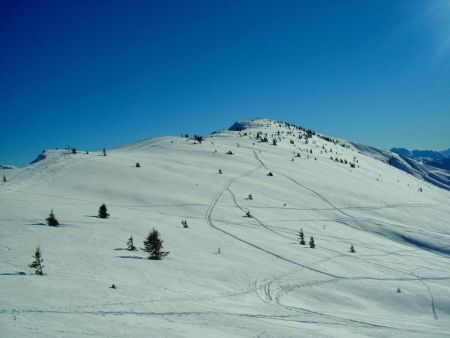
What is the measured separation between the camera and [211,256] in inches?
894

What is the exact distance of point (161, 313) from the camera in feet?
42.8

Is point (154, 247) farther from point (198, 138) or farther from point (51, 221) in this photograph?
point (198, 138)

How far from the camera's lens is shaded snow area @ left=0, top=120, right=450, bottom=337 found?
1277 cm

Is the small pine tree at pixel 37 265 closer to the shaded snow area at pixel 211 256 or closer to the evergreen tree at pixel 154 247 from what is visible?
the shaded snow area at pixel 211 256

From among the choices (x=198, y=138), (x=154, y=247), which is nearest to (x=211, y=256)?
(x=154, y=247)

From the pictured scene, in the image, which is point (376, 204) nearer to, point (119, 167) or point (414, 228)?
point (414, 228)

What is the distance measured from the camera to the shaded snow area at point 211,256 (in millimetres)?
12766

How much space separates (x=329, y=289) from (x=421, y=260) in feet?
46.3

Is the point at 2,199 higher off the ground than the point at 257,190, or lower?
lower

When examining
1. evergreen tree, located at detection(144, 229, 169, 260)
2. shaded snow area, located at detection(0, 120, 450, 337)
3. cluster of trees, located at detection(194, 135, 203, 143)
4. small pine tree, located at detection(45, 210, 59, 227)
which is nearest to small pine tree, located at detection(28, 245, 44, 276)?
shaded snow area, located at detection(0, 120, 450, 337)

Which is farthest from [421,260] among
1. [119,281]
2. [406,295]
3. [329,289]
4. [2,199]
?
[2,199]

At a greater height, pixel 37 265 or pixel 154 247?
pixel 154 247

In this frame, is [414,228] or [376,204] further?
[376,204]

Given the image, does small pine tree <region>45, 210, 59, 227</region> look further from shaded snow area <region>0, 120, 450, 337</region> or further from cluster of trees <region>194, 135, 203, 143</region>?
cluster of trees <region>194, 135, 203, 143</region>
